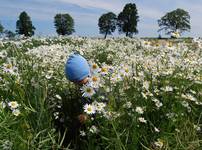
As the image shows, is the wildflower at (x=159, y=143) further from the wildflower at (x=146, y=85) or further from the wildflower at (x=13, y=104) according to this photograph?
the wildflower at (x=13, y=104)

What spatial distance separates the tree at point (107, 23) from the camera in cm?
11299

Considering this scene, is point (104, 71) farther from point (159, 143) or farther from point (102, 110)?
point (159, 143)

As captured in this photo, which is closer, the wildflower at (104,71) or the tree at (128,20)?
the wildflower at (104,71)

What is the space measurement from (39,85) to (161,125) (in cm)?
138

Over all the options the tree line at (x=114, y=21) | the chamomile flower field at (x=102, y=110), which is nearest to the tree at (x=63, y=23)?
the tree line at (x=114, y=21)

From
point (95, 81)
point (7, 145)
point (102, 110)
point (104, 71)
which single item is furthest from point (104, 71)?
point (7, 145)

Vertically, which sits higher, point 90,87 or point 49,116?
point 90,87

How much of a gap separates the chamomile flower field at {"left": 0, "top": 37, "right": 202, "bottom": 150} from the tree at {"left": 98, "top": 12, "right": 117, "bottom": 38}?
4207 inches

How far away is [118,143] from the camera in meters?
4.57

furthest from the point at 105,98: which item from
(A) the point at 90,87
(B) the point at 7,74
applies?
(B) the point at 7,74

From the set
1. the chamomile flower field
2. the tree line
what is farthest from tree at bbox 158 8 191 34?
the chamomile flower field

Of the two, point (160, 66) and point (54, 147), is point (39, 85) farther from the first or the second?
point (160, 66)

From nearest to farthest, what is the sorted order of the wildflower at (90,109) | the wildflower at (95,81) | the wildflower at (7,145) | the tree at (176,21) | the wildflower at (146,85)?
the wildflower at (7,145), the wildflower at (90,109), the wildflower at (95,81), the wildflower at (146,85), the tree at (176,21)

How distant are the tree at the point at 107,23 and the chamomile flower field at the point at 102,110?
351 feet
